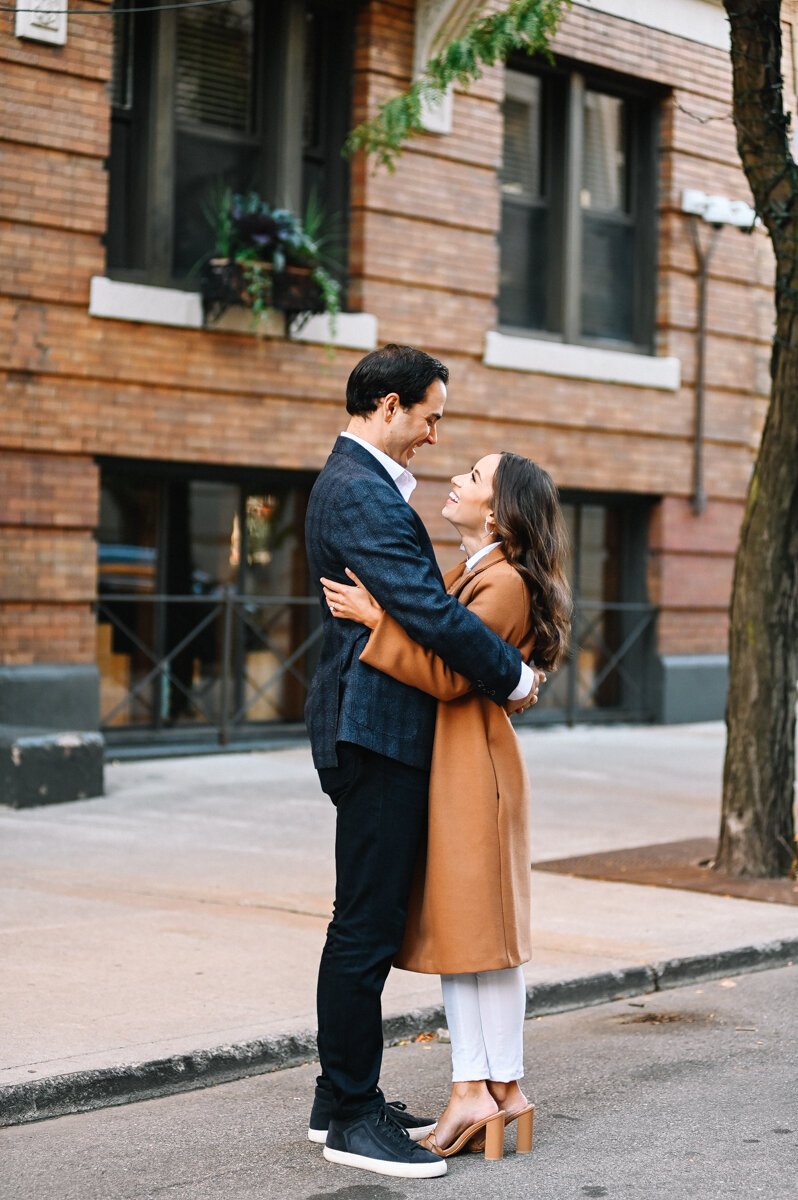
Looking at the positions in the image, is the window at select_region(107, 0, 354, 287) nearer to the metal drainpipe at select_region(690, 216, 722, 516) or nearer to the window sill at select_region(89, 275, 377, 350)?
the window sill at select_region(89, 275, 377, 350)

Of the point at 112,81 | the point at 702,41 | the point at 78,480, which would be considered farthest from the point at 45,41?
the point at 702,41

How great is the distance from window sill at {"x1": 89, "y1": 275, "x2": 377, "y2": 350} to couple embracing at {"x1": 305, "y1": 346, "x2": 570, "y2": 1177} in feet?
26.1

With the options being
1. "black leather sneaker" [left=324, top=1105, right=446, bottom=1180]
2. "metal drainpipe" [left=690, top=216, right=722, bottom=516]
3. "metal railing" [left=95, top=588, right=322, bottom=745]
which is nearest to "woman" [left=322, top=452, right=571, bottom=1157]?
"black leather sneaker" [left=324, top=1105, right=446, bottom=1180]

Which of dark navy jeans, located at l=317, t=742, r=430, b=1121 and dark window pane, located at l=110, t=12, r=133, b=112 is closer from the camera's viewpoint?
dark navy jeans, located at l=317, t=742, r=430, b=1121

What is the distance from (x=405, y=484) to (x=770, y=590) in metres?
4.70

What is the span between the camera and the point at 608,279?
54.4ft

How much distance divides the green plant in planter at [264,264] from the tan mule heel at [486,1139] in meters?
8.81

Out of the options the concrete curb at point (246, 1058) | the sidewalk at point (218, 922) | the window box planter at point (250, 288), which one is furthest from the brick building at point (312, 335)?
the concrete curb at point (246, 1058)

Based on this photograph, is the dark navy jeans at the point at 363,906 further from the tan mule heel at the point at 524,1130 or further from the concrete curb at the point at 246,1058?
the concrete curb at the point at 246,1058

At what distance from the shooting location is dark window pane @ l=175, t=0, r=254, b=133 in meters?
13.2

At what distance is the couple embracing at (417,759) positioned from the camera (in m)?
4.60

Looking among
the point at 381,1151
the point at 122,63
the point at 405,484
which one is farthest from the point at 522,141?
the point at 381,1151

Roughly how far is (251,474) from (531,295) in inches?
143

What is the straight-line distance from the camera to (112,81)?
41.9 feet
